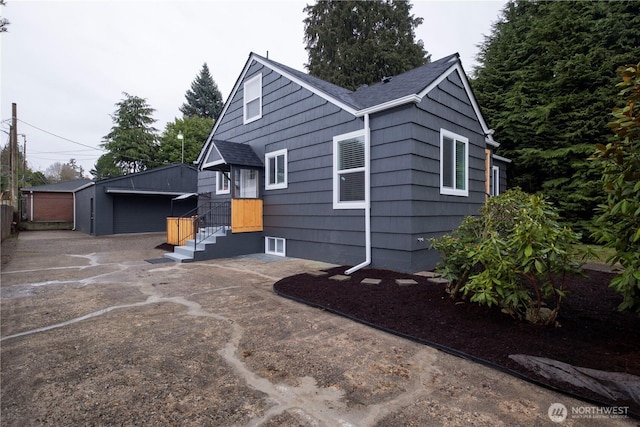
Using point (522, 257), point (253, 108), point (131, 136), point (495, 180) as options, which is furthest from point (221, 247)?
point (131, 136)

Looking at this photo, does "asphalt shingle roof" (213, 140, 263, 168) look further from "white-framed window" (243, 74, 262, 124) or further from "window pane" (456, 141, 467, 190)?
"window pane" (456, 141, 467, 190)

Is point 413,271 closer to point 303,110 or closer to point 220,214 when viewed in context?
point 303,110

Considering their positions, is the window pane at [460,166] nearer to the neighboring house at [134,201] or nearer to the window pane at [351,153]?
the window pane at [351,153]

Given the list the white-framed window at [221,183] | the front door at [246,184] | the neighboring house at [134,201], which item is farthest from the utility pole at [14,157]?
the front door at [246,184]

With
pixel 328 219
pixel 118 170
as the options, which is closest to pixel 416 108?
pixel 328 219

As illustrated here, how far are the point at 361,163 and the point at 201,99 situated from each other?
40.4 meters

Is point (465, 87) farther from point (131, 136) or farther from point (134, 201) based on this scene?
point (131, 136)

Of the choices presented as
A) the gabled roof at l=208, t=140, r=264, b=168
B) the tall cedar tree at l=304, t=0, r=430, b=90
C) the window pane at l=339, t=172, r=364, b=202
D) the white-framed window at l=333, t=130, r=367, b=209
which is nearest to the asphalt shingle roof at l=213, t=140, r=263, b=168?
the gabled roof at l=208, t=140, r=264, b=168

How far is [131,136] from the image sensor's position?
2841 centimetres

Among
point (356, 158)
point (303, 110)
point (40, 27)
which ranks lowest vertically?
point (356, 158)

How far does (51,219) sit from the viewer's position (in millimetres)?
22594

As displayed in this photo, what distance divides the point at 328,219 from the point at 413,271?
2.28m

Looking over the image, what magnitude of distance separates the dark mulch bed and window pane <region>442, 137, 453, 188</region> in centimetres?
277

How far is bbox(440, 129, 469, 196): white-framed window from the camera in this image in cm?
652
